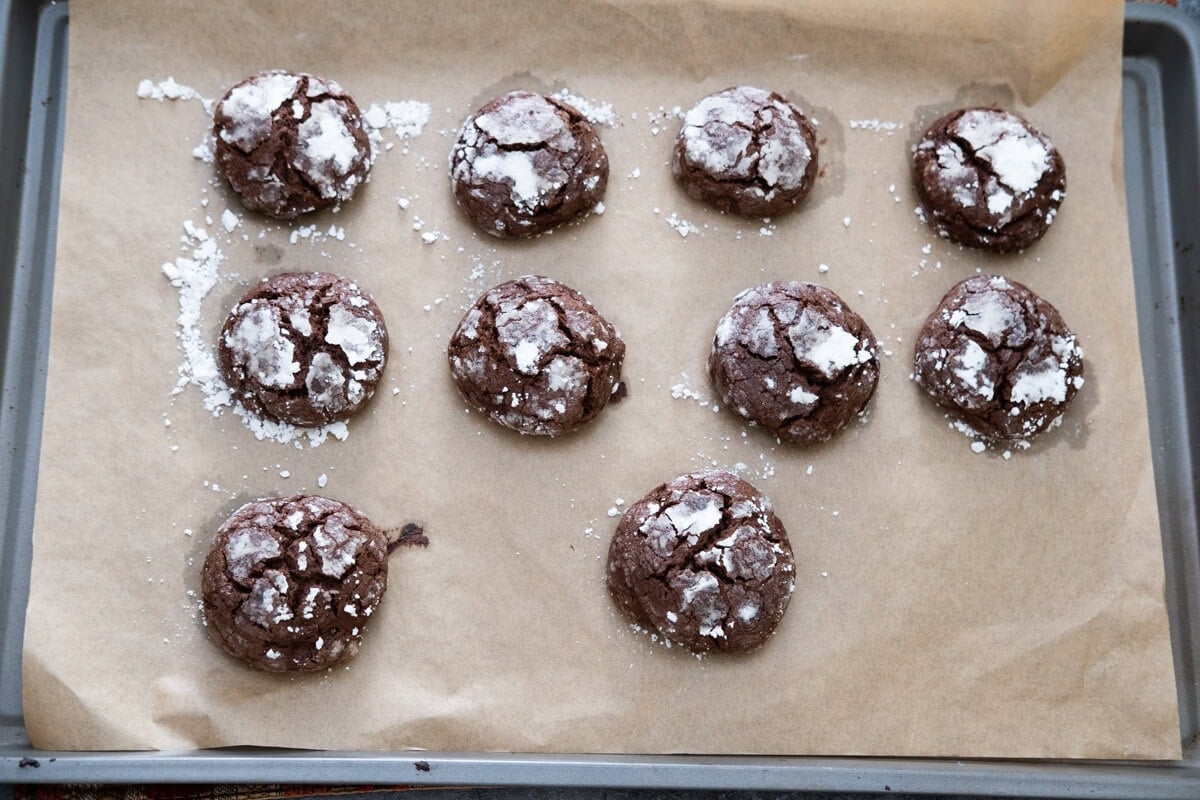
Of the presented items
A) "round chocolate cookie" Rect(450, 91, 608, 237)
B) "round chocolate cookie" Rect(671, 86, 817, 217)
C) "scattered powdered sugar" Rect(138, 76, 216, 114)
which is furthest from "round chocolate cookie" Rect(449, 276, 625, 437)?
"scattered powdered sugar" Rect(138, 76, 216, 114)

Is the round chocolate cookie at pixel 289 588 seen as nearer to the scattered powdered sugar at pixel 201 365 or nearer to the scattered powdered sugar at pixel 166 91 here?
the scattered powdered sugar at pixel 201 365

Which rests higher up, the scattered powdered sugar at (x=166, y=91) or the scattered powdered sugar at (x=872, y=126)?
the scattered powdered sugar at (x=166, y=91)

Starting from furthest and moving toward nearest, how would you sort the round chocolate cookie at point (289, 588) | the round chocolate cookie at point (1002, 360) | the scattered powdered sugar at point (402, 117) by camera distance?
the scattered powdered sugar at point (402, 117), the round chocolate cookie at point (1002, 360), the round chocolate cookie at point (289, 588)

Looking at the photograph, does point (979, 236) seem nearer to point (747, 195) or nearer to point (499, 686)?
point (747, 195)

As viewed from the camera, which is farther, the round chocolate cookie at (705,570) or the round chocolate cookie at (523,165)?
the round chocolate cookie at (523,165)

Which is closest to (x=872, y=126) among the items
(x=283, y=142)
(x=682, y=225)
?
(x=682, y=225)

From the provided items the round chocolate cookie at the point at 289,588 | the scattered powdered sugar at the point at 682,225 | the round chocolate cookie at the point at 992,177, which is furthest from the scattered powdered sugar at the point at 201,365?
the round chocolate cookie at the point at 992,177

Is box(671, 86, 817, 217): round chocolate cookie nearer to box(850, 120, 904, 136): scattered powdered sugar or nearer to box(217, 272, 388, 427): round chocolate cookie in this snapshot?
box(850, 120, 904, 136): scattered powdered sugar
